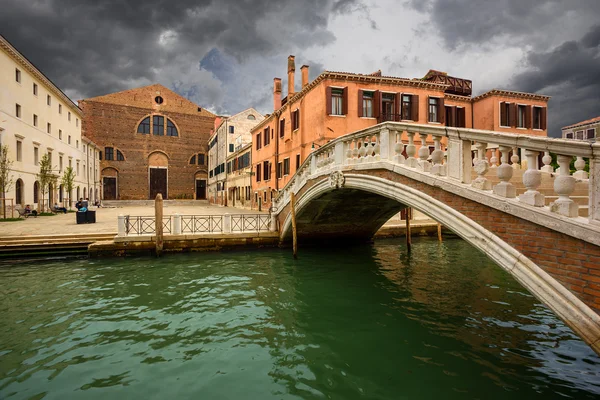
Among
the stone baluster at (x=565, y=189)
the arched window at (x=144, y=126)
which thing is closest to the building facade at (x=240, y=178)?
the arched window at (x=144, y=126)

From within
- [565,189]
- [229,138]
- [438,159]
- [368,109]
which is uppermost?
[229,138]

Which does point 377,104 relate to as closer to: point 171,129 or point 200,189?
point 200,189

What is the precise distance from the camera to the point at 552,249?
322 centimetres

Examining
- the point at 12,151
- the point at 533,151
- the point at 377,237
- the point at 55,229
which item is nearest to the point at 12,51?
the point at 12,151

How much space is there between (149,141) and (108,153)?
4.45 meters

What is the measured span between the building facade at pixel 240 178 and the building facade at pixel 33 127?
12.8 meters

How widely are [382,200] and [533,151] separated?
22.9 feet

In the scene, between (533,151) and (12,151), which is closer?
(533,151)

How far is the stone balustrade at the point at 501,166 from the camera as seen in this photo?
116 inches

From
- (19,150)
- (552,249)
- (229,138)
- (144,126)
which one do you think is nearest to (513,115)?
(552,249)

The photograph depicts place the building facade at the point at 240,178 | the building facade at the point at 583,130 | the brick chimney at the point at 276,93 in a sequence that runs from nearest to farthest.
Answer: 1. the brick chimney at the point at 276,93
2. the building facade at the point at 240,178
3. the building facade at the point at 583,130

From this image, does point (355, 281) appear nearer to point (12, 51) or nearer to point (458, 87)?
point (458, 87)

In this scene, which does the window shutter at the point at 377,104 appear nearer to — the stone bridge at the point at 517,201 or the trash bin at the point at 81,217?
the stone bridge at the point at 517,201

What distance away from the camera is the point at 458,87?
784 inches
